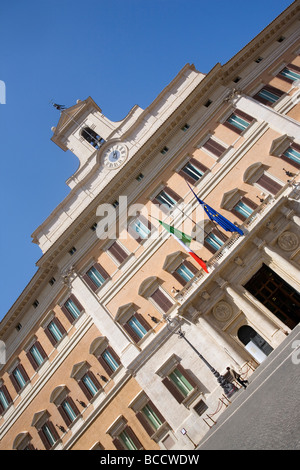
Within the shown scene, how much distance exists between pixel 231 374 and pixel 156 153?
1622 cm

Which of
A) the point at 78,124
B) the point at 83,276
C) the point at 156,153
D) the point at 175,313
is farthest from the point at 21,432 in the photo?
the point at 78,124

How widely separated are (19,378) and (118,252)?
40.0ft

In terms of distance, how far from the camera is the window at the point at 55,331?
2470 cm

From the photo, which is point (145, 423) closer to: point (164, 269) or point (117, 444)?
point (117, 444)

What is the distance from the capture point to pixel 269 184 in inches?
821

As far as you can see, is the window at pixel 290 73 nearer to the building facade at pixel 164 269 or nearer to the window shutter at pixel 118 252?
the building facade at pixel 164 269

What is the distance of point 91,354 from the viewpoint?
22547 mm

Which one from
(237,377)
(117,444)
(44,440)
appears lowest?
(237,377)

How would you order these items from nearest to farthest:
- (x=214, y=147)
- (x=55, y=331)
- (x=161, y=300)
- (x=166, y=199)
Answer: (x=161, y=300) < (x=214, y=147) < (x=166, y=199) < (x=55, y=331)

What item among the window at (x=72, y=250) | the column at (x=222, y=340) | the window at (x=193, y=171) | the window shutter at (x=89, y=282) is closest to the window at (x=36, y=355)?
the window shutter at (x=89, y=282)

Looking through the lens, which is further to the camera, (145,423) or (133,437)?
(133,437)

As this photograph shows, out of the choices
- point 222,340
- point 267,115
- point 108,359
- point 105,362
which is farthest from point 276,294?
point 267,115

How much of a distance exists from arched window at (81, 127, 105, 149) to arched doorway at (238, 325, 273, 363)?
19580 mm
